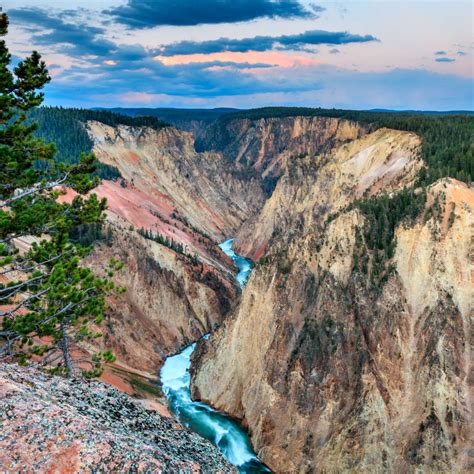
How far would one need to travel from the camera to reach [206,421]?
3481cm

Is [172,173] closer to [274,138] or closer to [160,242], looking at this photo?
[160,242]

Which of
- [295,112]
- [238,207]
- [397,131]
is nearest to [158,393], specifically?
[397,131]

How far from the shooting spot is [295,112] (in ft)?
493

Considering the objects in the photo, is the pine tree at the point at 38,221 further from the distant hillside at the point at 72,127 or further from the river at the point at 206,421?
the distant hillside at the point at 72,127

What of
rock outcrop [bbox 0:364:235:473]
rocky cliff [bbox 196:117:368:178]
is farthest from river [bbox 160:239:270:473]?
rocky cliff [bbox 196:117:368:178]

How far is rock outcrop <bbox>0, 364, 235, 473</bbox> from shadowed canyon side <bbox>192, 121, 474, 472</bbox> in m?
16.3

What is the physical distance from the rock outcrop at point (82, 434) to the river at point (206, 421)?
50.5ft

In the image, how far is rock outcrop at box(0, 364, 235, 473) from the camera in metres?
9.38

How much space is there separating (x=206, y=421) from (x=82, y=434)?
26.3 m

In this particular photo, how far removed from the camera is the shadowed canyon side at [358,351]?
83.0 feet

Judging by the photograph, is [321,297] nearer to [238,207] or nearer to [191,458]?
[191,458]

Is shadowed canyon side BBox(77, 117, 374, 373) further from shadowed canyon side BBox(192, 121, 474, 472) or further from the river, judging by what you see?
shadowed canyon side BBox(192, 121, 474, 472)

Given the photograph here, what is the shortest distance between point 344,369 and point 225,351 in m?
11.8

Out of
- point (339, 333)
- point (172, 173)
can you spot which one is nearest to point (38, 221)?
point (339, 333)
